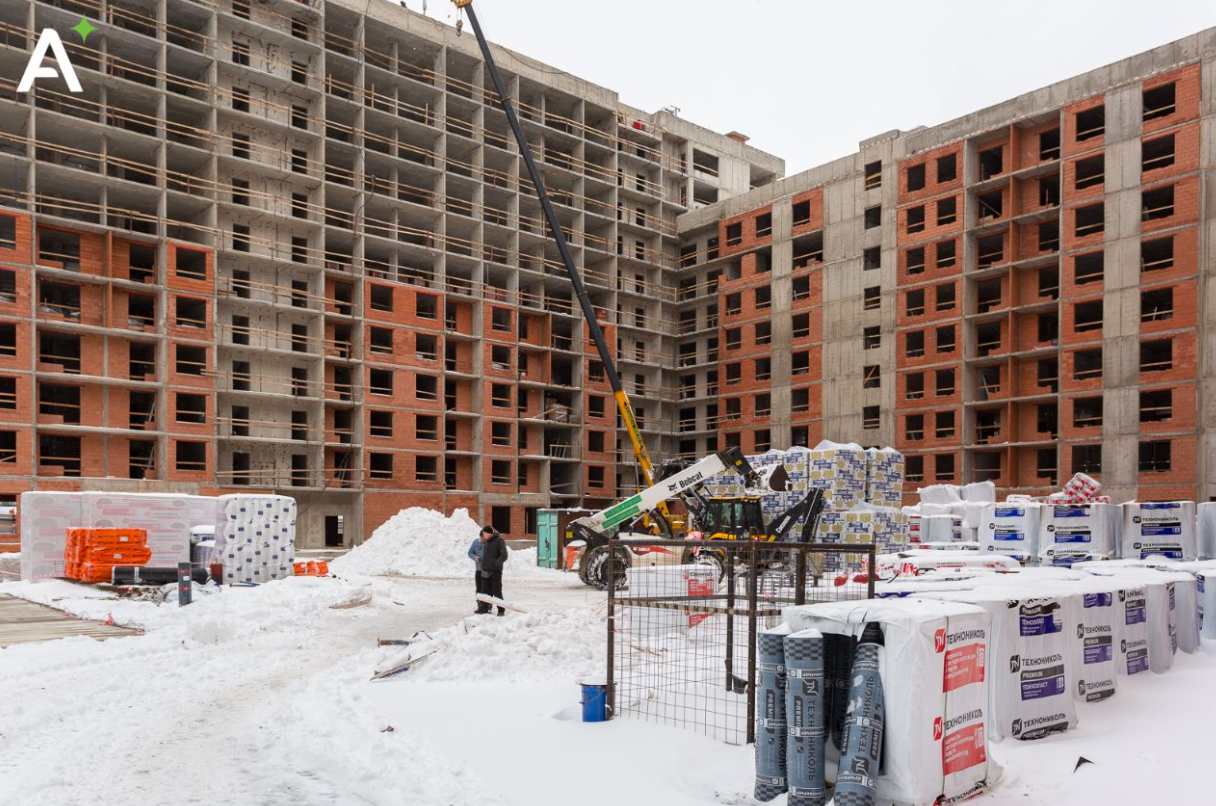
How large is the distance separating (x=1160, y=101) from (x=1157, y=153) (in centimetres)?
231

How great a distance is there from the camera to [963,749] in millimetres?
5578

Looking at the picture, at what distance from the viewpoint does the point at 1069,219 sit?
39.9 m

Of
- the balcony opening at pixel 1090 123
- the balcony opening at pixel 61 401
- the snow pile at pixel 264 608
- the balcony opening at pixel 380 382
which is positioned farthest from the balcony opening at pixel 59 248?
the balcony opening at pixel 1090 123

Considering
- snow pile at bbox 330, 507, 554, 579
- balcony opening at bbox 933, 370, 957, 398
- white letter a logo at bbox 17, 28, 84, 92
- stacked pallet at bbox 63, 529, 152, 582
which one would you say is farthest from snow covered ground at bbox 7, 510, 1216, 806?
balcony opening at bbox 933, 370, 957, 398

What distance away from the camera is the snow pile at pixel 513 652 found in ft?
34.0

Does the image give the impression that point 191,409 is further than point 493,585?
Yes

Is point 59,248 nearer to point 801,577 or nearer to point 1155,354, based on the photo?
point 801,577

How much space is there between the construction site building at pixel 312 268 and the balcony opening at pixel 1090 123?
27682 millimetres

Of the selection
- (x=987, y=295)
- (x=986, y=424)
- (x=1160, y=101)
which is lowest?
(x=986, y=424)

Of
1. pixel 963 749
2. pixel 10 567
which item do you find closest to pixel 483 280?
pixel 10 567

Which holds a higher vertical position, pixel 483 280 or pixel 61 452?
pixel 483 280

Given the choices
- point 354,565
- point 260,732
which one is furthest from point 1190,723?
point 354,565

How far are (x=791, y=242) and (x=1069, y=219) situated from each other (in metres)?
16.2

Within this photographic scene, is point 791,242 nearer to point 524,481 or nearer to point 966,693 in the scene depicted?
point 524,481
